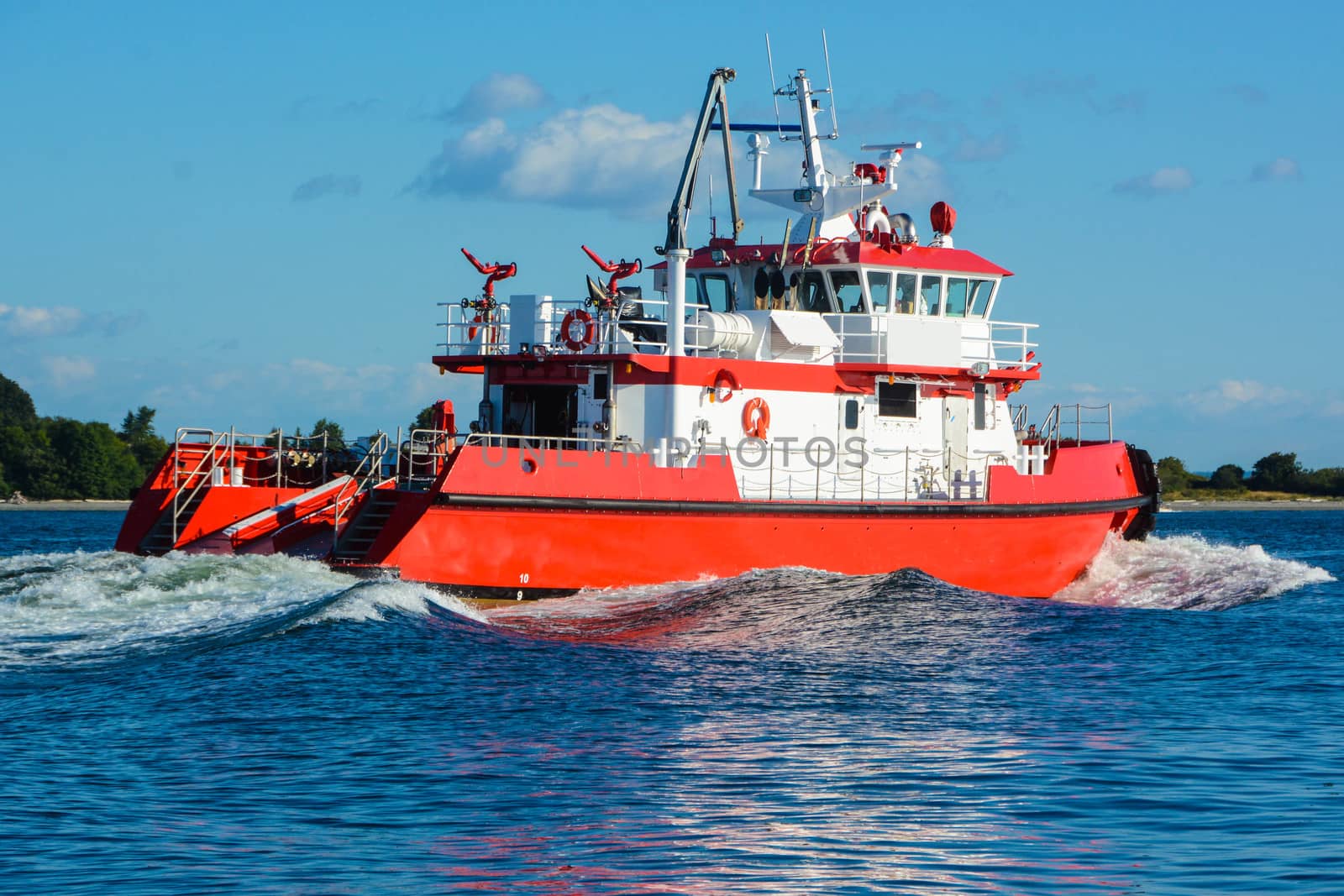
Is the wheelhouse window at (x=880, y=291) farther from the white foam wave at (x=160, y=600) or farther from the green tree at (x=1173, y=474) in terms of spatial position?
the green tree at (x=1173, y=474)

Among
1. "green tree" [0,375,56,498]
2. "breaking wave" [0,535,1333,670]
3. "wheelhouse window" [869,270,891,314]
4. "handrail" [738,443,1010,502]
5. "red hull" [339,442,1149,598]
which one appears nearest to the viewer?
"breaking wave" [0,535,1333,670]

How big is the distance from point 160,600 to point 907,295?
1031 centimetres

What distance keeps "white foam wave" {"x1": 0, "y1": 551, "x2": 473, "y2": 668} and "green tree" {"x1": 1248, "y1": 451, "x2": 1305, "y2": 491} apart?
2548 inches

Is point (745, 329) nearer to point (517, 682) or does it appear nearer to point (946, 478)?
point (946, 478)

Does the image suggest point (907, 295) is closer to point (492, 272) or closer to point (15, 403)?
point (492, 272)

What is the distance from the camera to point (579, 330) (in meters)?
17.9

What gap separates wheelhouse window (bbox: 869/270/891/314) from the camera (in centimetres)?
1972

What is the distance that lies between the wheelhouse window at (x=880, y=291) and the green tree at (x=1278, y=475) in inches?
2287

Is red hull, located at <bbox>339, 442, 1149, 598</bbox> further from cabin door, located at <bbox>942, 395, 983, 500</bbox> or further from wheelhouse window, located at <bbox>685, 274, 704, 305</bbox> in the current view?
wheelhouse window, located at <bbox>685, 274, 704, 305</bbox>

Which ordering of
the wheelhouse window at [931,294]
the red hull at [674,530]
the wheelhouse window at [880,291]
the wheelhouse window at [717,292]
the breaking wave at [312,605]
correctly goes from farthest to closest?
the wheelhouse window at [717,292], the wheelhouse window at [931,294], the wheelhouse window at [880,291], the red hull at [674,530], the breaking wave at [312,605]

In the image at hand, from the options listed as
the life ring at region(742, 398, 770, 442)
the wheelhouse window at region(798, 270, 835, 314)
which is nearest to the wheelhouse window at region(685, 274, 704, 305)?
the wheelhouse window at region(798, 270, 835, 314)

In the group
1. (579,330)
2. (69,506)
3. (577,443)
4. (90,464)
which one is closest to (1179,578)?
(577,443)

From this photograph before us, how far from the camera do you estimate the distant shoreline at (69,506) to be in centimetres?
5531

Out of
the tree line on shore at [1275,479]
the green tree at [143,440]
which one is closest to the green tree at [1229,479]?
the tree line on shore at [1275,479]
